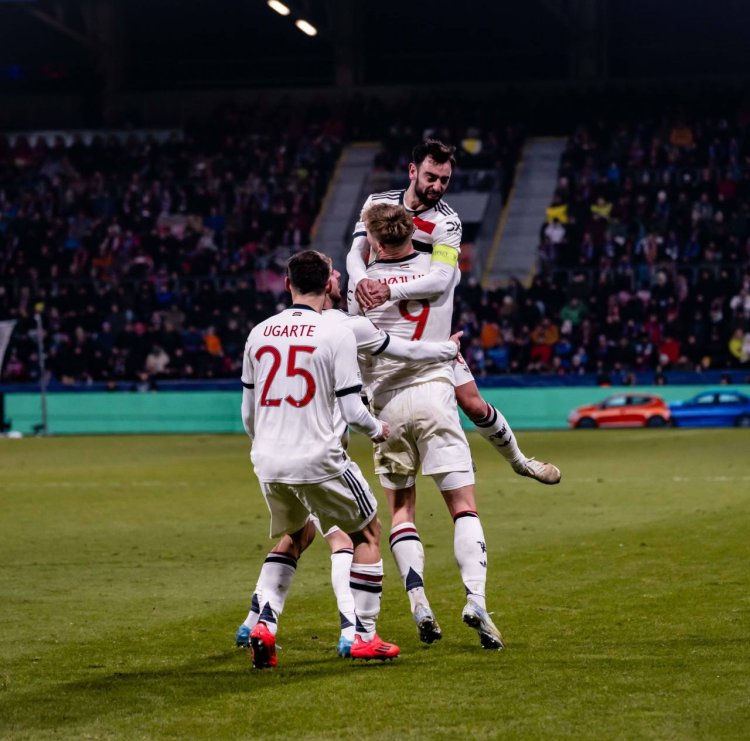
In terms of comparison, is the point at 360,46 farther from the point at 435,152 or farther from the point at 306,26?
the point at 435,152

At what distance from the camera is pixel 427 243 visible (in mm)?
7852

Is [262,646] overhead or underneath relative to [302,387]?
underneath

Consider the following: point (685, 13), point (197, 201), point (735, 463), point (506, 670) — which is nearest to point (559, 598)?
point (506, 670)

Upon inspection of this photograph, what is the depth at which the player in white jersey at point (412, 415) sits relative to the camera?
24.9ft

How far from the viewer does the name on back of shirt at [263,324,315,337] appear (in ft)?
22.3

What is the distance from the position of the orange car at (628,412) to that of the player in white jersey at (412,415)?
2526cm

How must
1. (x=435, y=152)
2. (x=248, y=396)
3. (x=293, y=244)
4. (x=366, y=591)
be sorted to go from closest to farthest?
(x=248, y=396), (x=366, y=591), (x=435, y=152), (x=293, y=244)

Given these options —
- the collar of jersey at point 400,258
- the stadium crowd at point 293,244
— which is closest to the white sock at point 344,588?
the collar of jersey at point 400,258

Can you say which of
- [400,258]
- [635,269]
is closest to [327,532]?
[400,258]

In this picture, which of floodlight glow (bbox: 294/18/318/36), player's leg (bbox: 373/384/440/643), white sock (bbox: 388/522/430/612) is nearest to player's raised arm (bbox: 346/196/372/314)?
player's leg (bbox: 373/384/440/643)

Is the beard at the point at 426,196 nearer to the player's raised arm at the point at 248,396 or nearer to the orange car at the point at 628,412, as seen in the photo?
the player's raised arm at the point at 248,396

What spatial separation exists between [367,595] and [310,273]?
1.67 m

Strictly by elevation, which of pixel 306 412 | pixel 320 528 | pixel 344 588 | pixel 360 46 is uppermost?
pixel 360 46

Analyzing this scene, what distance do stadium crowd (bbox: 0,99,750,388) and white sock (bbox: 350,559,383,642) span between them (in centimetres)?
2661
